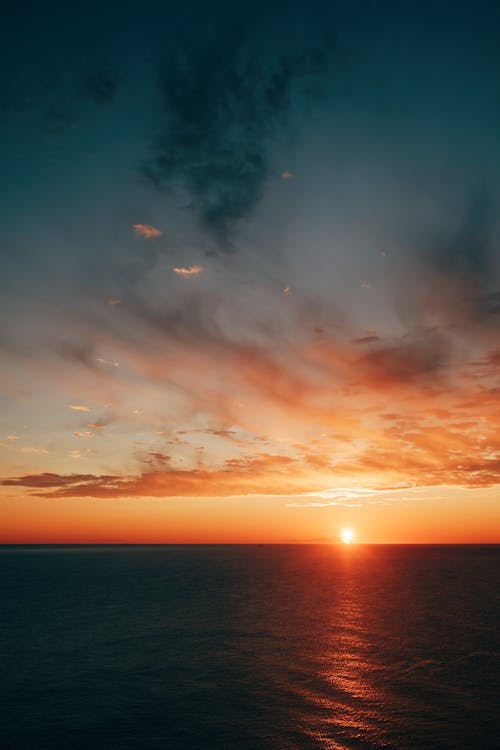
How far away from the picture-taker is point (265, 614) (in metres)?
73.0

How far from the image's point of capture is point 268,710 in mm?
34719

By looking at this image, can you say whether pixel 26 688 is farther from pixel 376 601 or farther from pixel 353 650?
pixel 376 601

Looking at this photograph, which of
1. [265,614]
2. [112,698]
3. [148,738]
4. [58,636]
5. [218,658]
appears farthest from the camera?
[265,614]

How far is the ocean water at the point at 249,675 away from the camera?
31203mm

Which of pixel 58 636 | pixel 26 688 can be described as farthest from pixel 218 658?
pixel 58 636

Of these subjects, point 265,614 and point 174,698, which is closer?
point 174,698

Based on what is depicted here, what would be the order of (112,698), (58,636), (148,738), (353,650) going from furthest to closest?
(58,636) < (353,650) < (112,698) < (148,738)

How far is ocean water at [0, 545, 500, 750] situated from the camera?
31.2 metres

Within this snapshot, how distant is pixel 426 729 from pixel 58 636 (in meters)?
44.5

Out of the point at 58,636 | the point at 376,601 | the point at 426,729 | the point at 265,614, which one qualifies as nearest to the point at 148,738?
the point at 426,729

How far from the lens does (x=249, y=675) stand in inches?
1674

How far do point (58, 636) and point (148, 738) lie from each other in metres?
33.1

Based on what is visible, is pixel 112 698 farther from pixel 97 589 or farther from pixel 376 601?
pixel 97 589

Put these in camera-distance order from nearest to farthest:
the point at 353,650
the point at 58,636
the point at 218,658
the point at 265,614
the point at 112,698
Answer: the point at 112,698 → the point at 218,658 → the point at 353,650 → the point at 58,636 → the point at 265,614
